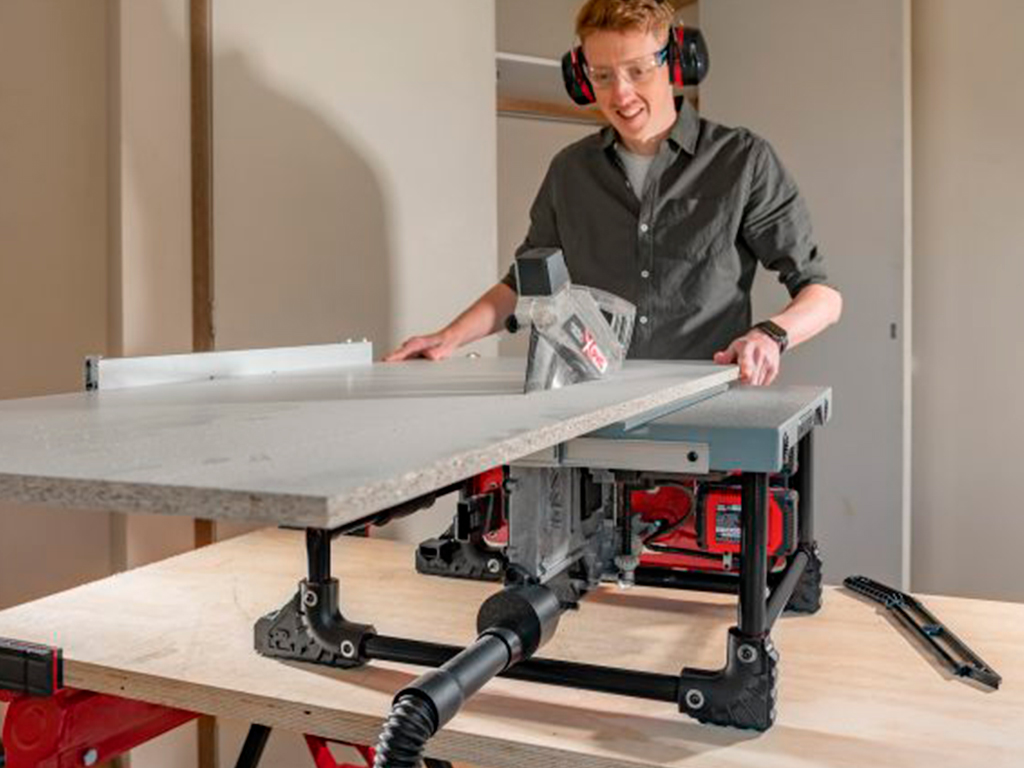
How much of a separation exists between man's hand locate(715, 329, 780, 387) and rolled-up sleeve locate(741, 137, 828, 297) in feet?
1.71

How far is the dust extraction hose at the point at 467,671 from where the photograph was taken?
0.75 m

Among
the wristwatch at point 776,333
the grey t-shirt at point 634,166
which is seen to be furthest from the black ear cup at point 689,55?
the wristwatch at point 776,333

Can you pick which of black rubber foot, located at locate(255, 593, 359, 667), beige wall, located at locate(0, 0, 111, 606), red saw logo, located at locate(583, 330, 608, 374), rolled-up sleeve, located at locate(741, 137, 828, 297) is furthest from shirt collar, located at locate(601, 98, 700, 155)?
black rubber foot, located at locate(255, 593, 359, 667)

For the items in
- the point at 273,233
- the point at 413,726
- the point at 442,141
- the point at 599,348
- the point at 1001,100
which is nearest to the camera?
the point at 413,726

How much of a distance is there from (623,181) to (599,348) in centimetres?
106

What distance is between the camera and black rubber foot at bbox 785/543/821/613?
139 cm

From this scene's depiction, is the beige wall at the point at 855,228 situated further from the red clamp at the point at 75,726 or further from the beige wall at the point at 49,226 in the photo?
the red clamp at the point at 75,726

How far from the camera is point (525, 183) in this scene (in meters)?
3.78

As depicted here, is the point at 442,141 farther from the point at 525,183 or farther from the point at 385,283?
the point at 525,183

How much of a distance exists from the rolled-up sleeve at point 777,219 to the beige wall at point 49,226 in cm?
133

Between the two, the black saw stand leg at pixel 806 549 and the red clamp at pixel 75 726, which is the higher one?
the black saw stand leg at pixel 806 549

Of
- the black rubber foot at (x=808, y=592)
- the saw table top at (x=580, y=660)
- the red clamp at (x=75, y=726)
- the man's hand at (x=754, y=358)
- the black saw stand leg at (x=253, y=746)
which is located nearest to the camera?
the saw table top at (x=580, y=660)

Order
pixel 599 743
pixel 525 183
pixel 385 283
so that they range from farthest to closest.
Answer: pixel 525 183 → pixel 385 283 → pixel 599 743

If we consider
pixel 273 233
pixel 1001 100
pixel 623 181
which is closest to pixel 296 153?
pixel 273 233
